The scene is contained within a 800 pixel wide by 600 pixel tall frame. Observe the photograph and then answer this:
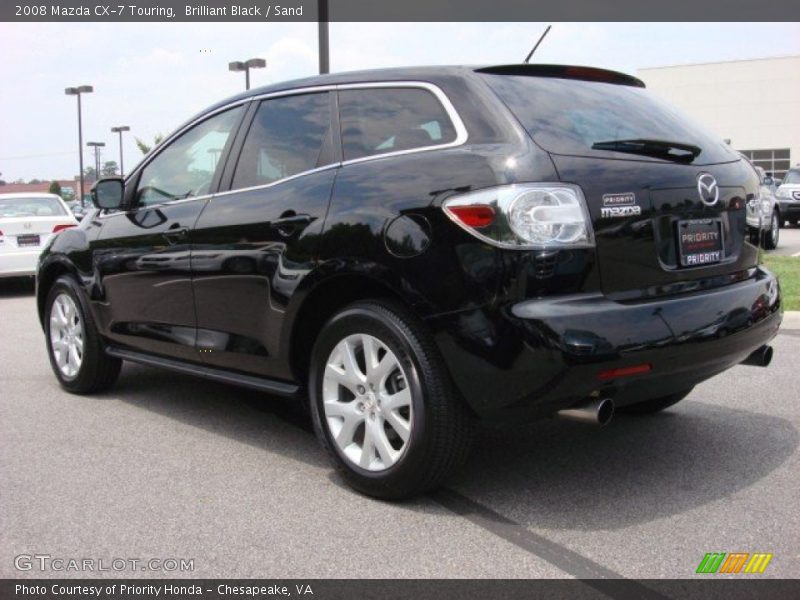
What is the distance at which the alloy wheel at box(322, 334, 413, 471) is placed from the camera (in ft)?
11.5

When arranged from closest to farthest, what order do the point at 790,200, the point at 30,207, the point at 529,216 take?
the point at 529,216
the point at 30,207
the point at 790,200

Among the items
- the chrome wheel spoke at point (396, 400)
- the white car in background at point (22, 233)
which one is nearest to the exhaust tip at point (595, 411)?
the chrome wheel spoke at point (396, 400)

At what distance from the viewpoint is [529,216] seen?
10.4ft

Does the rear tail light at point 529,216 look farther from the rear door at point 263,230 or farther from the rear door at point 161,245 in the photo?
the rear door at point 161,245

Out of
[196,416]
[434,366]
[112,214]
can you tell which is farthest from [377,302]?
[112,214]

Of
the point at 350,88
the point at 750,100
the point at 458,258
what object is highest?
the point at 750,100

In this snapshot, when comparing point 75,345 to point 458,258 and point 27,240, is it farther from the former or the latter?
point 27,240

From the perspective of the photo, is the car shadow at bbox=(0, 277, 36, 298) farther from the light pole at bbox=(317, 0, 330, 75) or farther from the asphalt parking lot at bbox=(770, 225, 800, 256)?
the asphalt parking lot at bbox=(770, 225, 800, 256)

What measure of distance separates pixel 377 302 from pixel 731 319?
142cm

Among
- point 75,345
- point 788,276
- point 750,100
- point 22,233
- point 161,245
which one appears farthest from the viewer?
point 750,100

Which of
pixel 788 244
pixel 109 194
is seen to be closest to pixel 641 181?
pixel 109 194

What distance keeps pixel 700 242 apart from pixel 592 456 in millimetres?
1174

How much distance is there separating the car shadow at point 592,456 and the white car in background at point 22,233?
23.9 ft

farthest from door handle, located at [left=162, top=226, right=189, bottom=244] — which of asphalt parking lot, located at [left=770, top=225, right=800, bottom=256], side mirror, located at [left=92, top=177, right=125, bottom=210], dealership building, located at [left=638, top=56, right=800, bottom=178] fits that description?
dealership building, located at [left=638, top=56, right=800, bottom=178]
